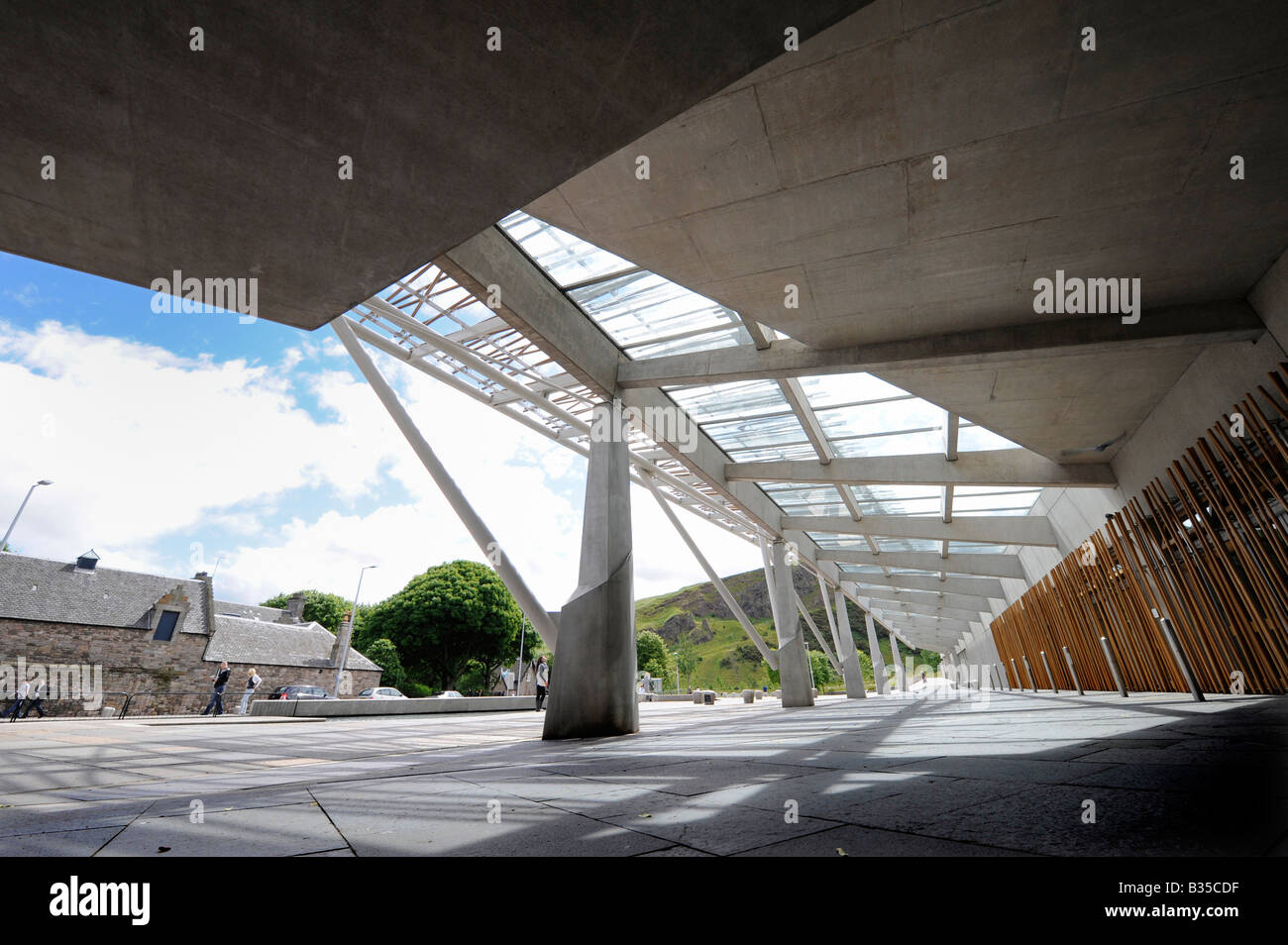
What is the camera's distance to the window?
35.0m

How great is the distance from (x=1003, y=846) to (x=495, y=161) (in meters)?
4.58

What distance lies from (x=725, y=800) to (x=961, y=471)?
1492 centimetres

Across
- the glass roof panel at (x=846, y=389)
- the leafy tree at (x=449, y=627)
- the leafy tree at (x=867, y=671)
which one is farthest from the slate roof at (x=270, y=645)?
the leafy tree at (x=867, y=671)

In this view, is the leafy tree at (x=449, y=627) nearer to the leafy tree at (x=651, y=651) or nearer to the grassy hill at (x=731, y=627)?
the leafy tree at (x=651, y=651)

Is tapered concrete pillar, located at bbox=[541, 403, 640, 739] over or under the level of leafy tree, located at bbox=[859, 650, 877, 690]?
over

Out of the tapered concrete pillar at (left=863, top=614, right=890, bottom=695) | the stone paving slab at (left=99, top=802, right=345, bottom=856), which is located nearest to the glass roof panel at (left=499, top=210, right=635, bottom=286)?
A: the stone paving slab at (left=99, top=802, right=345, bottom=856)

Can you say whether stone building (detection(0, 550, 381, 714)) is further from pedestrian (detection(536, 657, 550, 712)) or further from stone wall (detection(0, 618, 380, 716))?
pedestrian (detection(536, 657, 550, 712))

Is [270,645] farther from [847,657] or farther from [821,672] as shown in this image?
[821,672]

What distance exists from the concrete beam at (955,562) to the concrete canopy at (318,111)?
Result: 26.3 meters

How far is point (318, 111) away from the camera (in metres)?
3.74

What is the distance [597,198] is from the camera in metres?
7.07

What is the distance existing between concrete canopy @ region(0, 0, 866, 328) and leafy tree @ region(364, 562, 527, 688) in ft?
170
